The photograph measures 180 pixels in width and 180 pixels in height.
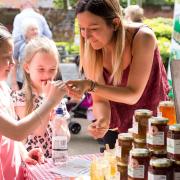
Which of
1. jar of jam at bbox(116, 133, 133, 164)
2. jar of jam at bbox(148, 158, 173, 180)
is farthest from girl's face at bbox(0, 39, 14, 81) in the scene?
jar of jam at bbox(148, 158, 173, 180)

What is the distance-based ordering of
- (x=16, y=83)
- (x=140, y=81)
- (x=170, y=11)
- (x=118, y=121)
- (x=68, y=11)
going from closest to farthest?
(x=140, y=81) < (x=118, y=121) < (x=16, y=83) < (x=68, y=11) < (x=170, y=11)

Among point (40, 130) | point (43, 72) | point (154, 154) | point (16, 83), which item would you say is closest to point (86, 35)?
point (43, 72)

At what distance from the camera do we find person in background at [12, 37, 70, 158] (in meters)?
2.54

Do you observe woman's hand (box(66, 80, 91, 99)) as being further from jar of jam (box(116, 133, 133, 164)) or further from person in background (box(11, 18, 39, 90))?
person in background (box(11, 18, 39, 90))

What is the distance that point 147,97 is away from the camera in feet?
8.00

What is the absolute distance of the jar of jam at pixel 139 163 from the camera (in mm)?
1394

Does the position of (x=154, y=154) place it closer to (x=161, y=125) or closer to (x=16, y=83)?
(x=161, y=125)

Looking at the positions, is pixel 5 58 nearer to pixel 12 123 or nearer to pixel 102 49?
pixel 12 123

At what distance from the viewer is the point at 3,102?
2.09m

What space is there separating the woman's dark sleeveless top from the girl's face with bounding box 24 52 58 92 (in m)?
0.30

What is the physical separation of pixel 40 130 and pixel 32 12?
4057mm

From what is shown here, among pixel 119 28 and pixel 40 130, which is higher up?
pixel 119 28

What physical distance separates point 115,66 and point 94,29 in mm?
274

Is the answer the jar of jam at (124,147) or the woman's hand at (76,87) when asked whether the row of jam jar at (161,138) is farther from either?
the woman's hand at (76,87)
